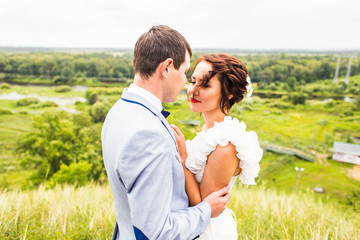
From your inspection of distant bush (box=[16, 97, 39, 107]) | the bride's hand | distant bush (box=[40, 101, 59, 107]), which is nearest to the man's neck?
the bride's hand

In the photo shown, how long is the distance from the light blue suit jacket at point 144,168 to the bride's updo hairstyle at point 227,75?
0.65 meters

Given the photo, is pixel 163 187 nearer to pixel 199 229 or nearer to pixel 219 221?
pixel 199 229

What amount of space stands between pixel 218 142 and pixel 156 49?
64cm

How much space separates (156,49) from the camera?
4.32 ft

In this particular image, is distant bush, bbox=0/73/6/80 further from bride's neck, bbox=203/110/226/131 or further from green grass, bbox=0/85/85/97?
bride's neck, bbox=203/110/226/131

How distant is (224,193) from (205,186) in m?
0.12

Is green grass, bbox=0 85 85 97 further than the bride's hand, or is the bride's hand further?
green grass, bbox=0 85 85 97

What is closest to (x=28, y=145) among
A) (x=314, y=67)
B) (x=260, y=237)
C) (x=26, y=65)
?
(x=260, y=237)

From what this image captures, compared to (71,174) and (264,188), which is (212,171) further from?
(71,174)

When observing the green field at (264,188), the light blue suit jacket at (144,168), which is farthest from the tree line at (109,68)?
the light blue suit jacket at (144,168)

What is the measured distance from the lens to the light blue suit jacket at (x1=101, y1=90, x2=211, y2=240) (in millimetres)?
1079

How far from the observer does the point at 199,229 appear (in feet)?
4.31

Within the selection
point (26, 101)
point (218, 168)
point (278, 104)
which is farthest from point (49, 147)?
point (278, 104)

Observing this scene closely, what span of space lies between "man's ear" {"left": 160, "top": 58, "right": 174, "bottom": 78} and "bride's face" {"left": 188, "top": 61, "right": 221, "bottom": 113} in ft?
1.28
